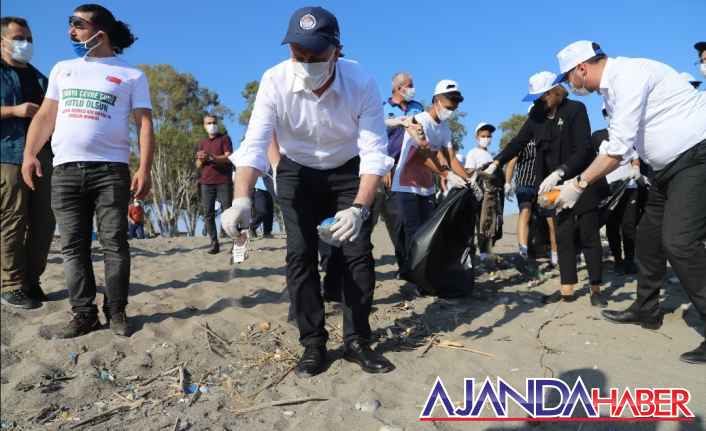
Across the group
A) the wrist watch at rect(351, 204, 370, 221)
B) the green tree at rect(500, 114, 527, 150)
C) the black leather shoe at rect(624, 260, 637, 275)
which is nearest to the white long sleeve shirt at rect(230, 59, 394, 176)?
the wrist watch at rect(351, 204, 370, 221)

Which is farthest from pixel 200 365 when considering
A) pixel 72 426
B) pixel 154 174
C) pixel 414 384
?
pixel 154 174

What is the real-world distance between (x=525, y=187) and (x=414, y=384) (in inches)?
131

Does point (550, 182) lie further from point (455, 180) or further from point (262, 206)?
point (262, 206)

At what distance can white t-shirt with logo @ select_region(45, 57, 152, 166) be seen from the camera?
303cm

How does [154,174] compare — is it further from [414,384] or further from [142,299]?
[414,384]

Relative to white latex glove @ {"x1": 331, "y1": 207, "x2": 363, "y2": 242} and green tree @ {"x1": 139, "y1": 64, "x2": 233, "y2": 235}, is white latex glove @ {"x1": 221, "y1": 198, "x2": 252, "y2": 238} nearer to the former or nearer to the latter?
white latex glove @ {"x1": 331, "y1": 207, "x2": 363, "y2": 242}

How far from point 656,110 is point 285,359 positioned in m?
2.57

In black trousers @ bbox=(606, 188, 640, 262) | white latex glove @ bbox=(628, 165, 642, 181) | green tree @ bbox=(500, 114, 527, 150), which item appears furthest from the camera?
green tree @ bbox=(500, 114, 527, 150)

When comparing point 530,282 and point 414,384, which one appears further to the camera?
point 530,282

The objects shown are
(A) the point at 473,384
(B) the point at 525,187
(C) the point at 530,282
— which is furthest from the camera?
(B) the point at 525,187

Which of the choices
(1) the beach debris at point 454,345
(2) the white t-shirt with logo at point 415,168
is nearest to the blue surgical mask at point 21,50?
(2) the white t-shirt with logo at point 415,168

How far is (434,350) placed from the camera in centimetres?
297

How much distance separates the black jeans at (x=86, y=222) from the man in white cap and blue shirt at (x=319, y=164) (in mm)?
1106

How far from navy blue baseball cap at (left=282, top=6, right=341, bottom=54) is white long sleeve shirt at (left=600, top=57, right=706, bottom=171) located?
174cm
